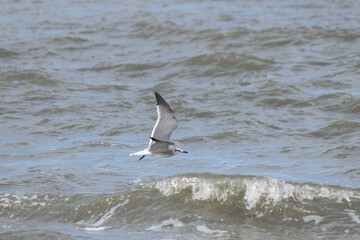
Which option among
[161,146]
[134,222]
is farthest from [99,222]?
[161,146]

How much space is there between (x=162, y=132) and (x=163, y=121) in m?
0.18

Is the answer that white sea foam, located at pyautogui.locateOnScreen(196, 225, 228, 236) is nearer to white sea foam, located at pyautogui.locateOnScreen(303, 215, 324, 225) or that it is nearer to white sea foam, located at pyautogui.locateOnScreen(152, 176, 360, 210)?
white sea foam, located at pyautogui.locateOnScreen(152, 176, 360, 210)

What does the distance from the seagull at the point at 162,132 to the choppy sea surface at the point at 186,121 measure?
61 cm

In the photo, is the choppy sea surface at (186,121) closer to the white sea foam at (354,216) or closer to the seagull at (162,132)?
the white sea foam at (354,216)

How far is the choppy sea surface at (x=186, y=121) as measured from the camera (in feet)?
25.4

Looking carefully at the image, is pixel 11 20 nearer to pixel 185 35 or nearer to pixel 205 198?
pixel 185 35

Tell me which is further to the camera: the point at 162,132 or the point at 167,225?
the point at 162,132

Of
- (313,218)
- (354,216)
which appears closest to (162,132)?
(313,218)

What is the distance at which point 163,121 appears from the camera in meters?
7.67

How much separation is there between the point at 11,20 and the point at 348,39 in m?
9.46

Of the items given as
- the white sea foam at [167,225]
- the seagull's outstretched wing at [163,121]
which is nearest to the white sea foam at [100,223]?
the white sea foam at [167,225]

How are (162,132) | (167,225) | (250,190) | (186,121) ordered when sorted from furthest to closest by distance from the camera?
(186,121), (250,190), (162,132), (167,225)

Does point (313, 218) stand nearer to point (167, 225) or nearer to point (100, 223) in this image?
point (167, 225)

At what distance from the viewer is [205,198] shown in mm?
8164
